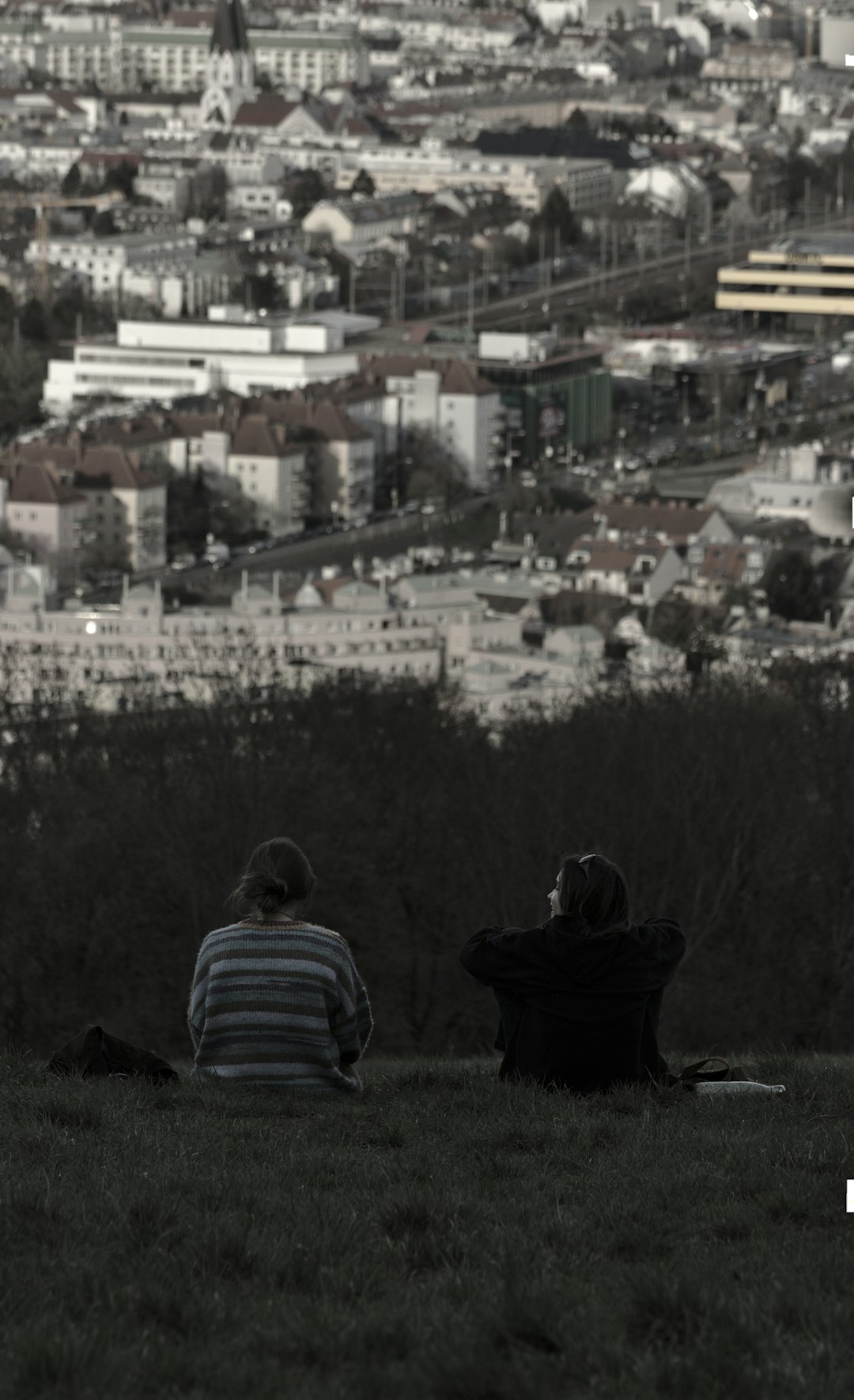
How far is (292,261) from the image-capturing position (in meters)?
33.2

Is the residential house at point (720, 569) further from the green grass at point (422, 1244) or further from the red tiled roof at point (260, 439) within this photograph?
the green grass at point (422, 1244)

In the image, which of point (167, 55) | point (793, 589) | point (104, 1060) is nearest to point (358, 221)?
point (167, 55)

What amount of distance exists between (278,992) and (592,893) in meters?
0.31

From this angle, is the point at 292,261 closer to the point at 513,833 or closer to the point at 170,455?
the point at 170,455

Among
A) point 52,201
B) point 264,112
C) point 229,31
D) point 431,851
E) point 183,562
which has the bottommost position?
point 183,562

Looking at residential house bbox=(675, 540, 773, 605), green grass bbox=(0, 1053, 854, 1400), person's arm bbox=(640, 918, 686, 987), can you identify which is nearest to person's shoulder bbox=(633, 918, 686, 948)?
person's arm bbox=(640, 918, 686, 987)

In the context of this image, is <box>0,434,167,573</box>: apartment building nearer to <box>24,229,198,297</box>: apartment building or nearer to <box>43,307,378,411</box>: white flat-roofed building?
<box>43,307,378,411</box>: white flat-roofed building

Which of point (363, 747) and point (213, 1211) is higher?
point (213, 1211)

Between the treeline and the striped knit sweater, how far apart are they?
13.5ft

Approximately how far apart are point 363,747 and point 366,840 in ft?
4.32

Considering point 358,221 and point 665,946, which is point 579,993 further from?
point 358,221

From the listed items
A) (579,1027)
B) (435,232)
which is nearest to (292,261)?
(435,232)

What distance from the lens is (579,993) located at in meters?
2.38

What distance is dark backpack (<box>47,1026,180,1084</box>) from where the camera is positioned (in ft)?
8.38
